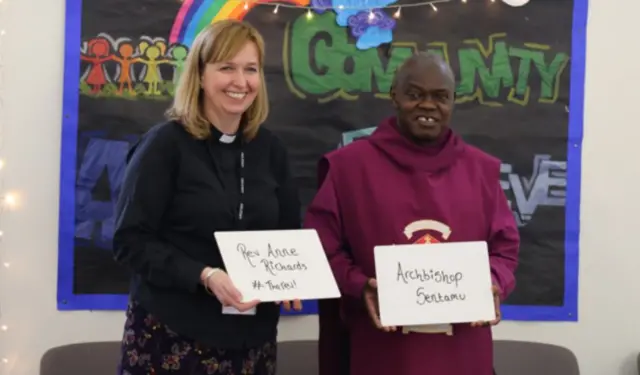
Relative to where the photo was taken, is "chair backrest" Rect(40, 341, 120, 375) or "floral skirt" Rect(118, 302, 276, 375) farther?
"chair backrest" Rect(40, 341, 120, 375)

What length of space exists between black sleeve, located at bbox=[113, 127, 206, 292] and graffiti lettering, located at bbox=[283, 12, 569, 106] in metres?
0.89

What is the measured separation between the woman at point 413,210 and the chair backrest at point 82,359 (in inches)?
35.9

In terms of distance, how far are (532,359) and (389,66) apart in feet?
3.74

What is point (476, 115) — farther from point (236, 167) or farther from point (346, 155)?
point (236, 167)

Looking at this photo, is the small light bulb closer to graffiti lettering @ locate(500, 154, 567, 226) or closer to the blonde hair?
the blonde hair

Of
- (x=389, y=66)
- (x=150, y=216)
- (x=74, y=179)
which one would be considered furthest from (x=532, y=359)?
(x=74, y=179)

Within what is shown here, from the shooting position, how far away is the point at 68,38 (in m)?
2.35

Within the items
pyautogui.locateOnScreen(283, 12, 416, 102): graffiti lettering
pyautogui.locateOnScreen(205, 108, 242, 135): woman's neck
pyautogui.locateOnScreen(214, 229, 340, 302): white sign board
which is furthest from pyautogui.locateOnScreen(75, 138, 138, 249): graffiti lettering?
pyautogui.locateOnScreen(214, 229, 340, 302): white sign board

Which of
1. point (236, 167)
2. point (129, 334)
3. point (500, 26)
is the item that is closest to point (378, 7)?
point (500, 26)

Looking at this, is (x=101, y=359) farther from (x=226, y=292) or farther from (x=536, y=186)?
(x=536, y=186)

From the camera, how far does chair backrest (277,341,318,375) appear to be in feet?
7.88

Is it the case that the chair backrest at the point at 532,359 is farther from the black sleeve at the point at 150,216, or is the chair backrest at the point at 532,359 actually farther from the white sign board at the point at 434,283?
the black sleeve at the point at 150,216

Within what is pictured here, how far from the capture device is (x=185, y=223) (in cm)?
162

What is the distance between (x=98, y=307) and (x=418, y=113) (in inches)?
52.1
